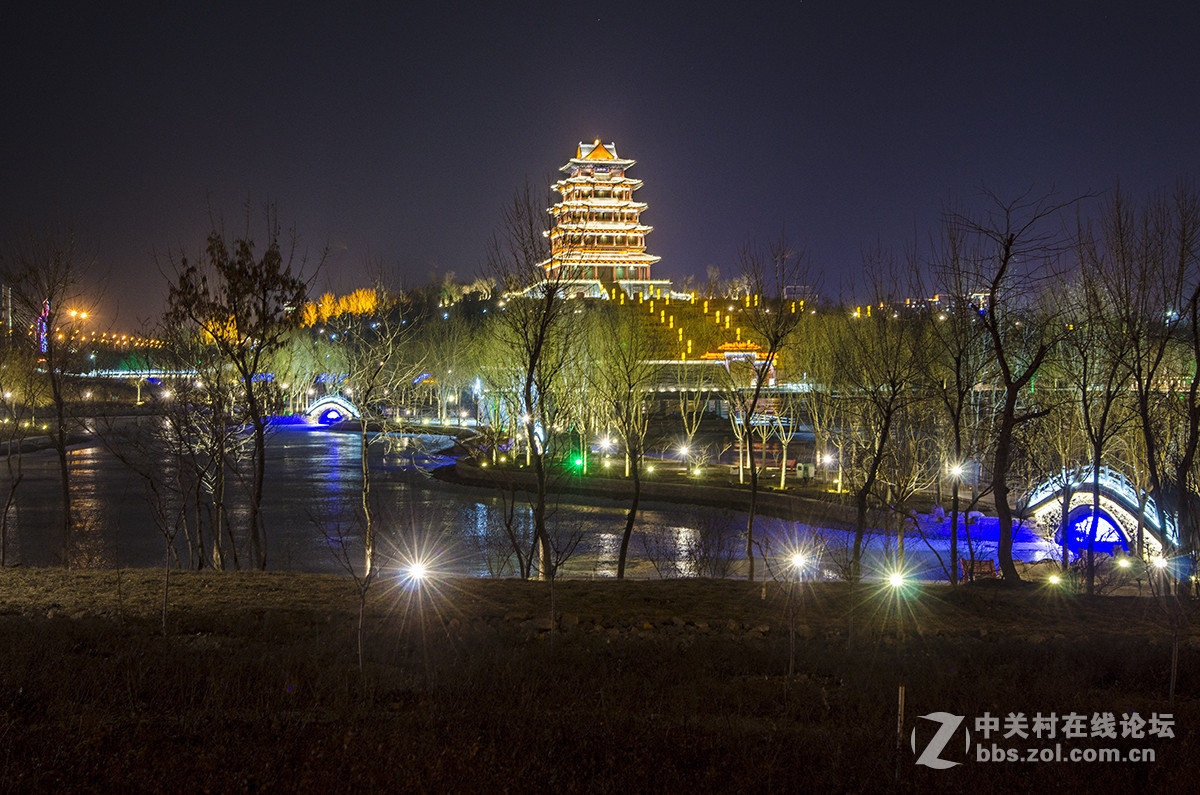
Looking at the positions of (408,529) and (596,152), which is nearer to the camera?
(408,529)

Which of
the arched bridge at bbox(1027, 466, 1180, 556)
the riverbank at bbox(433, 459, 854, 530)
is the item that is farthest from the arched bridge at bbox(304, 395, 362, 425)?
the arched bridge at bbox(1027, 466, 1180, 556)

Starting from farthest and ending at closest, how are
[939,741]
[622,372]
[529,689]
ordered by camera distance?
[622,372] → [529,689] → [939,741]

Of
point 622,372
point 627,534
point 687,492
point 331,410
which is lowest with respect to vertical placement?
point 687,492

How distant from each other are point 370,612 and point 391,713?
3589 mm

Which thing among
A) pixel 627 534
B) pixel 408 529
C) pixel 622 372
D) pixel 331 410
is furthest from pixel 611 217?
pixel 627 534

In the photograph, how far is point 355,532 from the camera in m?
20.7

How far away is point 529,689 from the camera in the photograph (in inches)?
252

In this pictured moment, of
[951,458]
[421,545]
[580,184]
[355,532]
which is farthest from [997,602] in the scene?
[580,184]

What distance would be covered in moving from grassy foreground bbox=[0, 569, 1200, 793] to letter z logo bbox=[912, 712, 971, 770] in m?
0.09

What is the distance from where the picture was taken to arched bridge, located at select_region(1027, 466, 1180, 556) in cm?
2030

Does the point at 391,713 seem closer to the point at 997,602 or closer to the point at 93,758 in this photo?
the point at 93,758

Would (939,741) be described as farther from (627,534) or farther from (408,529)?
(408,529)

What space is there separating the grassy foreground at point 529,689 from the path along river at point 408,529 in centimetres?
303

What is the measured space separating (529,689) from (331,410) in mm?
60262
